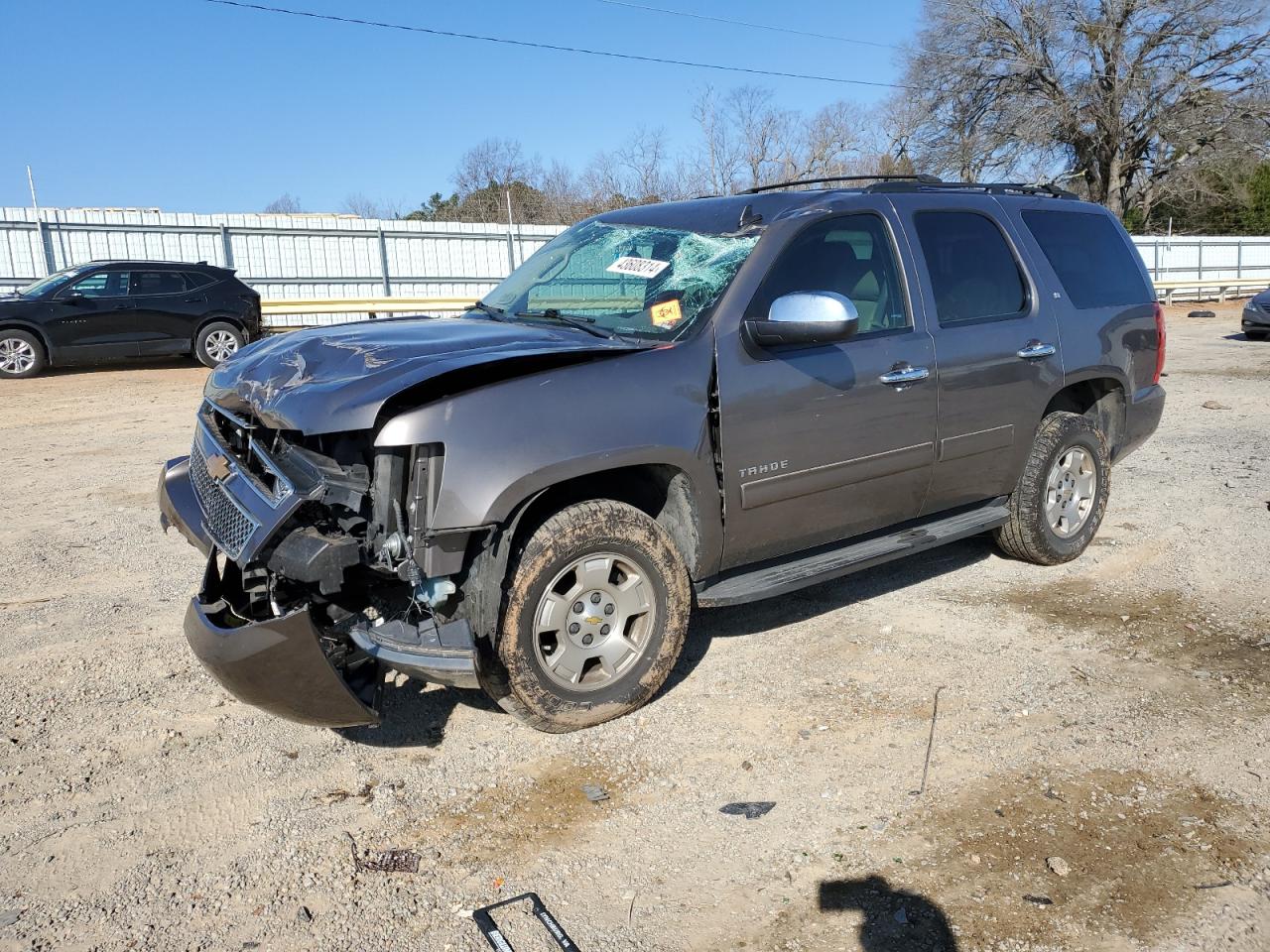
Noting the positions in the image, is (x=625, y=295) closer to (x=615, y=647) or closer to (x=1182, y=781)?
(x=615, y=647)

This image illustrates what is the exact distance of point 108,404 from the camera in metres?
12.1

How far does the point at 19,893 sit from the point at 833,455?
10.5 ft

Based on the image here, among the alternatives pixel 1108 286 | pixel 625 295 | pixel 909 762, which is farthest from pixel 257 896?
pixel 1108 286

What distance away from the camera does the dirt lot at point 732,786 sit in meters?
2.75

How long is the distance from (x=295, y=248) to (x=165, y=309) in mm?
7639

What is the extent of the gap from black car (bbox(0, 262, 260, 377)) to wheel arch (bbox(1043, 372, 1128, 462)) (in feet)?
40.9

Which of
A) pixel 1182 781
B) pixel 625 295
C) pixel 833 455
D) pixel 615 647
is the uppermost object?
pixel 625 295

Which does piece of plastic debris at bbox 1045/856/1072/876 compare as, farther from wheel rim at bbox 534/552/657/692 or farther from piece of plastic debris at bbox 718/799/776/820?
wheel rim at bbox 534/552/657/692

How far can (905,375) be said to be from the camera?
14.6ft

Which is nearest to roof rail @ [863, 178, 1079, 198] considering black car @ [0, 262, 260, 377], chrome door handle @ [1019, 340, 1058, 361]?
chrome door handle @ [1019, 340, 1058, 361]

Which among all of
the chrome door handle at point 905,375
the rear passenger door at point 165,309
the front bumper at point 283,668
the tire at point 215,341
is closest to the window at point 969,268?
the chrome door handle at point 905,375

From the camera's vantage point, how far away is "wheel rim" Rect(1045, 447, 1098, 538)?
545 centimetres

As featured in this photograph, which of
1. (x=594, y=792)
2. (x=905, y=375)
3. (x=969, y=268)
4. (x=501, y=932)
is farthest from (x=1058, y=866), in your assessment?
(x=969, y=268)

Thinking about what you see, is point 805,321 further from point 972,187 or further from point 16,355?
point 16,355
